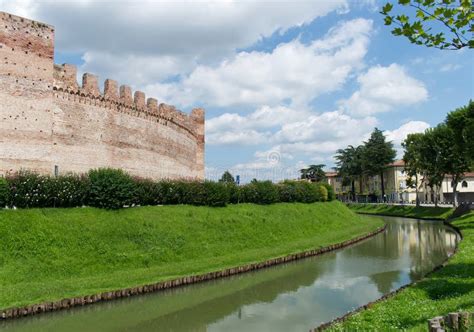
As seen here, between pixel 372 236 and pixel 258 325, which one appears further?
pixel 372 236

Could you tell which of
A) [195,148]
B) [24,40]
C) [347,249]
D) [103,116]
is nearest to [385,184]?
[195,148]

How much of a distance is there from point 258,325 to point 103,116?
19.7m

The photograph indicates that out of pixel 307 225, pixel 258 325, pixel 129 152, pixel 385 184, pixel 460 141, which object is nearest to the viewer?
pixel 258 325

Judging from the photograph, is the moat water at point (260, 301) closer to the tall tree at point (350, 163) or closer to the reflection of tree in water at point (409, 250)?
the reflection of tree in water at point (409, 250)

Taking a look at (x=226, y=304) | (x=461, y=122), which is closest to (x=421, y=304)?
(x=226, y=304)

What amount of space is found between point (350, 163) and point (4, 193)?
3119 inches

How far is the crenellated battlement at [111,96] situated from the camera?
2558 centimetres

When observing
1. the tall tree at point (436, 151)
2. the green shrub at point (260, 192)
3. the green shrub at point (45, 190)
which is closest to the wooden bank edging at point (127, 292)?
the green shrub at point (45, 190)

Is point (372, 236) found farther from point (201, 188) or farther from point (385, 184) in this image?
point (385, 184)

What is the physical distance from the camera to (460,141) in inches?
1526

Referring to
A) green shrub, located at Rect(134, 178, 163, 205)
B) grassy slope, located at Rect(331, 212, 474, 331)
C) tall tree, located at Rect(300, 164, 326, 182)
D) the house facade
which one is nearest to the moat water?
grassy slope, located at Rect(331, 212, 474, 331)

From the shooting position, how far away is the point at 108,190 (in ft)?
67.7

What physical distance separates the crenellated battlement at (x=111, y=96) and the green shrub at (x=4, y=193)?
8.91 metres

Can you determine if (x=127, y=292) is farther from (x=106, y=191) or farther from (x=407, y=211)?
(x=407, y=211)
